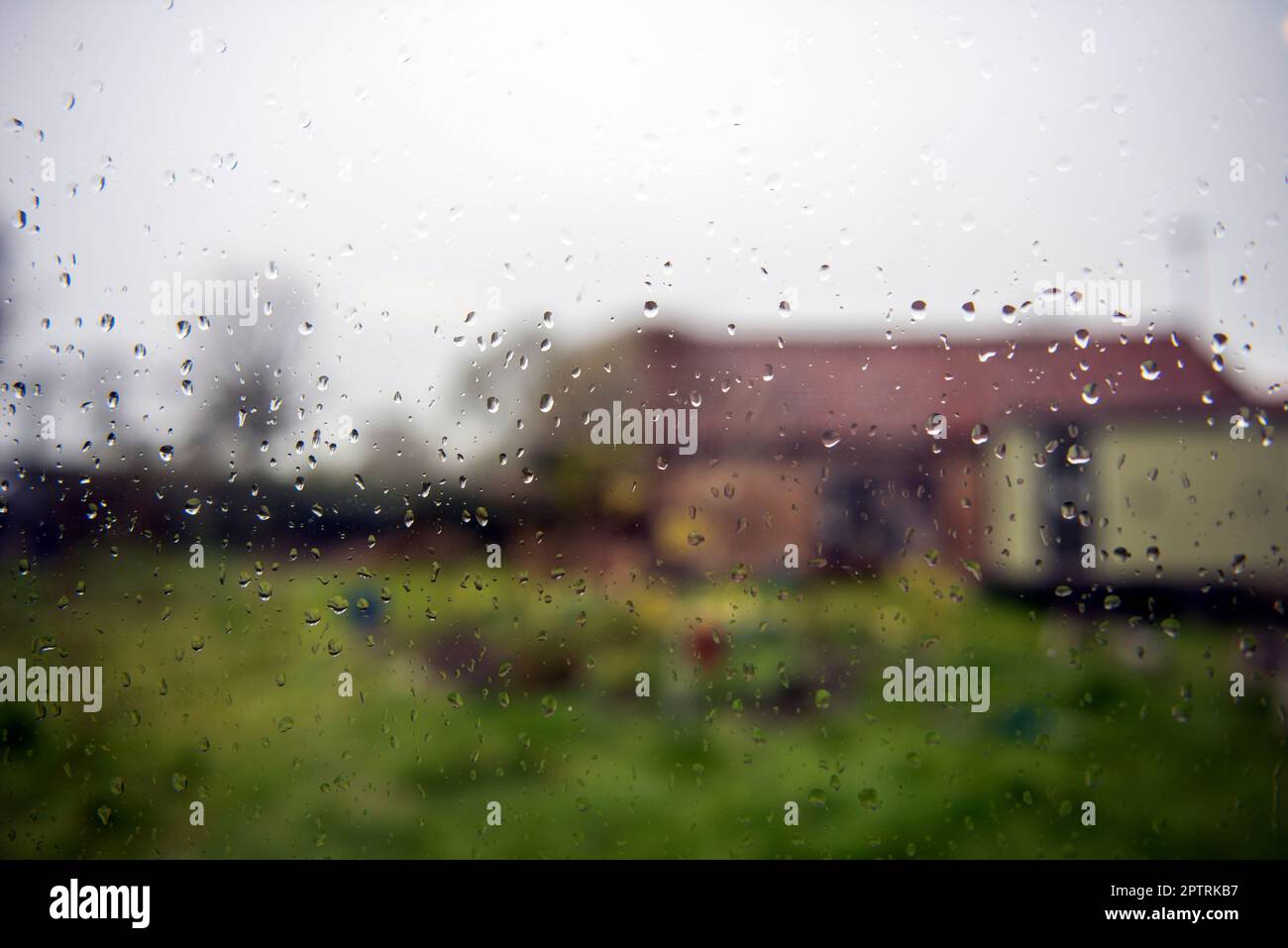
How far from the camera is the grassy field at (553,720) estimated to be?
34.5 inches

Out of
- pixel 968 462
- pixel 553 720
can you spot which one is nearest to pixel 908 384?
pixel 968 462

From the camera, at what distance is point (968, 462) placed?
0.89m

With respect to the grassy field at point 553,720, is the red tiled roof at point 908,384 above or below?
above

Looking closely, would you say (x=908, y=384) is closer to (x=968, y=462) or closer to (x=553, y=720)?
(x=968, y=462)

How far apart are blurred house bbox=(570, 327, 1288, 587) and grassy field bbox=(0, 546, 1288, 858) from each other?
0.29 ft

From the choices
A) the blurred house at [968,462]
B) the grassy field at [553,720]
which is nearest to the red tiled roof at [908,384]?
the blurred house at [968,462]

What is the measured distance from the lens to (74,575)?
922 millimetres

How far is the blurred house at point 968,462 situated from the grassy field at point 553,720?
0.09 meters

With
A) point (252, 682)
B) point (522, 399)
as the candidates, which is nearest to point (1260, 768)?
point (522, 399)

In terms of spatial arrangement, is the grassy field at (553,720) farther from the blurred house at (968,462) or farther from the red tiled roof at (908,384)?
the red tiled roof at (908,384)

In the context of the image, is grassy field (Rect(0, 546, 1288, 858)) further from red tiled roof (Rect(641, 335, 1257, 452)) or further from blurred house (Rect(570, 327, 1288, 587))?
red tiled roof (Rect(641, 335, 1257, 452))

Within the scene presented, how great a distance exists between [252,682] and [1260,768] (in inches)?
67.4
